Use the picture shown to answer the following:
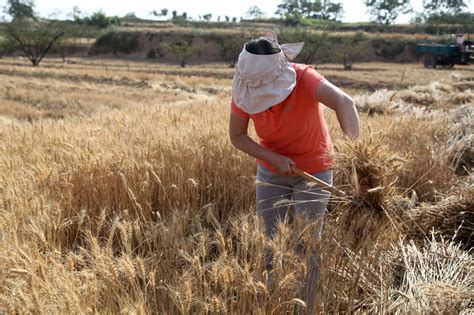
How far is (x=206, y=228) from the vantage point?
265 cm

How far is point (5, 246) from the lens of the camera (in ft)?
6.65

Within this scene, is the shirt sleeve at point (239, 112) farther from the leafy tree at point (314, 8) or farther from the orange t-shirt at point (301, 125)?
the leafy tree at point (314, 8)

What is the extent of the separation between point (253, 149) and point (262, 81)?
1.31 ft

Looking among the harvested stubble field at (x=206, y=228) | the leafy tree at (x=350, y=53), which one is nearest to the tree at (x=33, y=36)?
the leafy tree at (x=350, y=53)

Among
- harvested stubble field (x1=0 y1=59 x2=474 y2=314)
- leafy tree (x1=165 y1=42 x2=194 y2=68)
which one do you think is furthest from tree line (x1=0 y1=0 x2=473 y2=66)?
harvested stubble field (x1=0 y1=59 x2=474 y2=314)

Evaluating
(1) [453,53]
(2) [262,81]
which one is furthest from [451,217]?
(1) [453,53]

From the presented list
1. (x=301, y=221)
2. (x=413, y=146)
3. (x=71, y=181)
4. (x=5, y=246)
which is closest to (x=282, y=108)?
(x=301, y=221)

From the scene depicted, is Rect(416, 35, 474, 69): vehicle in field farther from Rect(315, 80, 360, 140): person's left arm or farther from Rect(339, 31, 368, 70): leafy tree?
Rect(315, 80, 360, 140): person's left arm

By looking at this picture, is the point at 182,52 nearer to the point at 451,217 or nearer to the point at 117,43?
the point at 117,43

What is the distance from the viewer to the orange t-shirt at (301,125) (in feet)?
7.40

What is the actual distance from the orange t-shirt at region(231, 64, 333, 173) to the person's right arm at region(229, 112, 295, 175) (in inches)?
2.8

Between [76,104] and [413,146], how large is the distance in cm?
1256

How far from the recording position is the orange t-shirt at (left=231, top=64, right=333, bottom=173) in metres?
2.26

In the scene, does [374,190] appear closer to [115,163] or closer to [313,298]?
[313,298]
